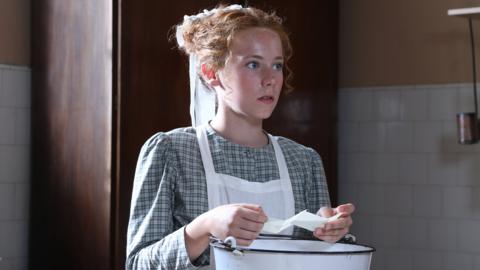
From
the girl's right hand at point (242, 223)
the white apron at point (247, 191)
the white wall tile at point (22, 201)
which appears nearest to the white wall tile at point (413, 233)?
the white wall tile at point (22, 201)

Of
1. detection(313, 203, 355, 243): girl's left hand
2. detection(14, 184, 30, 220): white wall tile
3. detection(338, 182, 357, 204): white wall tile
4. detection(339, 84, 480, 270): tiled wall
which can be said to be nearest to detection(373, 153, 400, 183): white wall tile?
detection(339, 84, 480, 270): tiled wall

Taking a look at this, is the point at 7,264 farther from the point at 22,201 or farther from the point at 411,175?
the point at 411,175

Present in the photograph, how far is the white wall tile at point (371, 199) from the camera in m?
3.57

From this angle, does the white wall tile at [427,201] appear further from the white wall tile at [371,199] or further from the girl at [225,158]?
the girl at [225,158]

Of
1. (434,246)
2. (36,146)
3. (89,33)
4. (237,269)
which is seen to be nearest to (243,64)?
(237,269)

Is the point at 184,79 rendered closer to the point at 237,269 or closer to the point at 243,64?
the point at 243,64

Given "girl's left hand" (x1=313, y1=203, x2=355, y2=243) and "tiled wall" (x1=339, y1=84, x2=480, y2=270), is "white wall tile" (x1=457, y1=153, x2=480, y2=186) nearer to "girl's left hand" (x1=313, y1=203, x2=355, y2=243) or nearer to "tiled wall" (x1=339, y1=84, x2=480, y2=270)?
"tiled wall" (x1=339, y1=84, x2=480, y2=270)

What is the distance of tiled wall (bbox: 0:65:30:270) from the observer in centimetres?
297

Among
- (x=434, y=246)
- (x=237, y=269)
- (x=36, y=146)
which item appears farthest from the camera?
(x=434, y=246)

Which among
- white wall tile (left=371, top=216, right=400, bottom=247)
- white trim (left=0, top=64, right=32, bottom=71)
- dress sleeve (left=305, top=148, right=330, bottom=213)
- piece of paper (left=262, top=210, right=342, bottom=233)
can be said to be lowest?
white wall tile (left=371, top=216, right=400, bottom=247)

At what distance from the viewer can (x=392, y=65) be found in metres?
3.57

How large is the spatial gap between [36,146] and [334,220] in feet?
5.99

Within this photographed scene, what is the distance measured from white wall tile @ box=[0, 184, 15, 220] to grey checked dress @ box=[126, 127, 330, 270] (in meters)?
1.48

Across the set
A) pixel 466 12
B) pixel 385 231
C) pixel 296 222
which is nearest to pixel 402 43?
pixel 466 12
